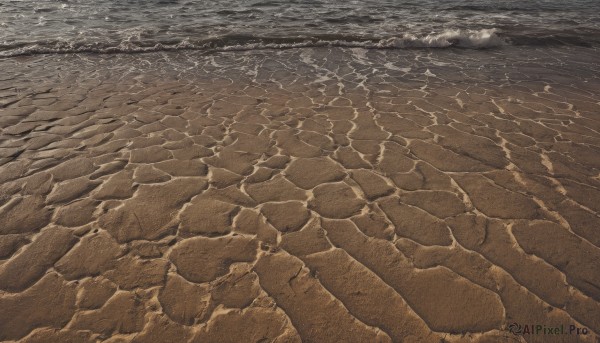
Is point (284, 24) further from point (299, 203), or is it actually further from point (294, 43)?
point (299, 203)

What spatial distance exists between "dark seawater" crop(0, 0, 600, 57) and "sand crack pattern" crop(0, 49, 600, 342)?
4123mm

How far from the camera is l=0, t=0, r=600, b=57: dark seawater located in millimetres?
10023

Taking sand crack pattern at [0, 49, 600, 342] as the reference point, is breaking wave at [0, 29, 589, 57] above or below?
above

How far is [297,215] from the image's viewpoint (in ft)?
11.7

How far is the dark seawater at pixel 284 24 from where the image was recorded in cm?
1002

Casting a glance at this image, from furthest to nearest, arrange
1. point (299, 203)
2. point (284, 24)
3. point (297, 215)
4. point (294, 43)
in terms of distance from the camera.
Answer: point (284, 24) → point (294, 43) → point (299, 203) → point (297, 215)

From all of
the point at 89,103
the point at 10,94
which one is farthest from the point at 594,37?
the point at 10,94

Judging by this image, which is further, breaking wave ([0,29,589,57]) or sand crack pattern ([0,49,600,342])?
breaking wave ([0,29,589,57])

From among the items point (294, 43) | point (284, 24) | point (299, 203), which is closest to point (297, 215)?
point (299, 203)

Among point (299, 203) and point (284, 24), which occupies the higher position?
point (284, 24)

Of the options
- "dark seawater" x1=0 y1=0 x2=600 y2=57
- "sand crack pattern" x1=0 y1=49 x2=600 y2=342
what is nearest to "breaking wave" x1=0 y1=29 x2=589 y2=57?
"dark seawater" x1=0 y1=0 x2=600 y2=57

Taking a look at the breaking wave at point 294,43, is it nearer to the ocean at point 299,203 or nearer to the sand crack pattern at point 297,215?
the ocean at point 299,203

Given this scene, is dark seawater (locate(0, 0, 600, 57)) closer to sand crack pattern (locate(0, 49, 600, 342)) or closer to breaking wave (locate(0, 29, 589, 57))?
breaking wave (locate(0, 29, 589, 57))

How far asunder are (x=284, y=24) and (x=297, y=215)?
395 inches
